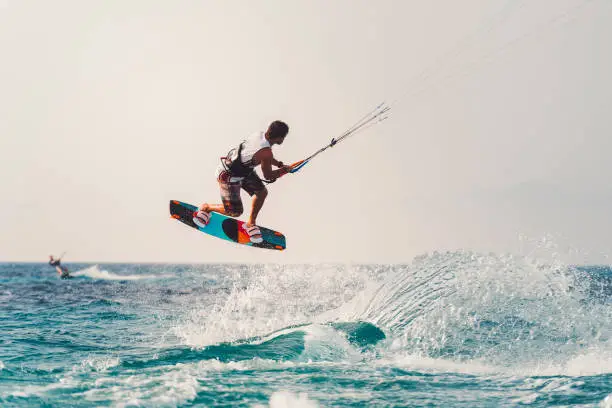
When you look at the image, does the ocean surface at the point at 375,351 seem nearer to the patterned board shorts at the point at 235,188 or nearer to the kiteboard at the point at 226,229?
the kiteboard at the point at 226,229

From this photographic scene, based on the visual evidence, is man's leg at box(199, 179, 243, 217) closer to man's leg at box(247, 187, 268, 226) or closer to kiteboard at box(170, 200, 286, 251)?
man's leg at box(247, 187, 268, 226)

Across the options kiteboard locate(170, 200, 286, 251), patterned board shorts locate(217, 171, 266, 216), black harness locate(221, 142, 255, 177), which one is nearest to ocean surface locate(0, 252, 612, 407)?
kiteboard locate(170, 200, 286, 251)

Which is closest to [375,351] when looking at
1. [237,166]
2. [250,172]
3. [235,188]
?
[235,188]

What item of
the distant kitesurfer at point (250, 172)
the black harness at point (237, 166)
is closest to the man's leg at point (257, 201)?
the distant kitesurfer at point (250, 172)

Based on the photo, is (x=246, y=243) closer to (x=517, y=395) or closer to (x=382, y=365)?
→ (x=382, y=365)

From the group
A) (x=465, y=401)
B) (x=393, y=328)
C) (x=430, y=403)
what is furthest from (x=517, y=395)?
(x=393, y=328)

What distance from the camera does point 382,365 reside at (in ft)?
37.1

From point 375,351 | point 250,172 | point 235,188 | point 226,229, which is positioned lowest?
point 375,351

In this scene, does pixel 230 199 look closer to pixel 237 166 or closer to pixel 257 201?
pixel 257 201

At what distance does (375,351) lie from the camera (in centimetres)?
1244

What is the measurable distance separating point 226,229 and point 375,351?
486 centimetres

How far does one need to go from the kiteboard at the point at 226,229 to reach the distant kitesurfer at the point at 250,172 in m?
0.21

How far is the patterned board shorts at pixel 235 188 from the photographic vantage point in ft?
37.2

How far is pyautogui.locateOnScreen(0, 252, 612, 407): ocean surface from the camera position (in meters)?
9.01
